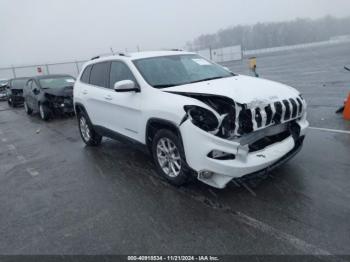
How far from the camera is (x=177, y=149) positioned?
4113 millimetres

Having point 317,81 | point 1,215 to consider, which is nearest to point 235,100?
point 1,215

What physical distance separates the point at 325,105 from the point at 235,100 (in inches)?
231

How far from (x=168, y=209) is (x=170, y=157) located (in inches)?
30.1

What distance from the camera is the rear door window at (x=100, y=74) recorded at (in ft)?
19.2

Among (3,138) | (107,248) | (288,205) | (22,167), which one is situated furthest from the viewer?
(3,138)

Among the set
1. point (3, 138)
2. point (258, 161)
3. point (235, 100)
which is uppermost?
point (235, 100)

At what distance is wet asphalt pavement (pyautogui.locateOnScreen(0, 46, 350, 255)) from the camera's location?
10.3 feet

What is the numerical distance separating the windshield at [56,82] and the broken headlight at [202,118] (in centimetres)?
951

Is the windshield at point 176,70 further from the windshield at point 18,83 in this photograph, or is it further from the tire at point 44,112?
the windshield at point 18,83

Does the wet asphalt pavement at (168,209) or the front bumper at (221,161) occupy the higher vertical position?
the front bumper at (221,161)

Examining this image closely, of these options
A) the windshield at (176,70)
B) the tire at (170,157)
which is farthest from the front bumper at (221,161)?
the windshield at (176,70)

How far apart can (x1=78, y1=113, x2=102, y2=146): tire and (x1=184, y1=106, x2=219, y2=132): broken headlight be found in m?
3.45

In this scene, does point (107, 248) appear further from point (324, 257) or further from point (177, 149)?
point (324, 257)

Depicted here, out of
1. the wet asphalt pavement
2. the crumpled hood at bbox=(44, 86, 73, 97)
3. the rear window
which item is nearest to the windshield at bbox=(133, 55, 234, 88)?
the wet asphalt pavement
